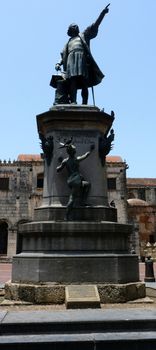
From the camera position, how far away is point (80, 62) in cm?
1034

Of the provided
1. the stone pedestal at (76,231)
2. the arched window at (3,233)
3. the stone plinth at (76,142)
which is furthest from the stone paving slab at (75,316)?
the arched window at (3,233)

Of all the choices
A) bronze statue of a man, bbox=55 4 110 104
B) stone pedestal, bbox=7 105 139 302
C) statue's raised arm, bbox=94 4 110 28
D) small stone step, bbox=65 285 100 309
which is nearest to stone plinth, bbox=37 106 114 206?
stone pedestal, bbox=7 105 139 302

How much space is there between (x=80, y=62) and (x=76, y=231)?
4.64 metres

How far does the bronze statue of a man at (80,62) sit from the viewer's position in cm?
1033

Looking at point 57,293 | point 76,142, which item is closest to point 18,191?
point 76,142

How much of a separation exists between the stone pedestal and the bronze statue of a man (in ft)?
3.04

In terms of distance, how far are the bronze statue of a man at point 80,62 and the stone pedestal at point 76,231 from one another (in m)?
0.93

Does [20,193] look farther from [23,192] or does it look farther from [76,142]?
[76,142]

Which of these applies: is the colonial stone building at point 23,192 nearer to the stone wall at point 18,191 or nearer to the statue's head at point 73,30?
the stone wall at point 18,191

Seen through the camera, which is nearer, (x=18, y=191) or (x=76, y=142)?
(x=76, y=142)

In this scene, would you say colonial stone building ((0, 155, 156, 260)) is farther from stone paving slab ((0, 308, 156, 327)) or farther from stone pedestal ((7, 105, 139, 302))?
stone paving slab ((0, 308, 156, 327))

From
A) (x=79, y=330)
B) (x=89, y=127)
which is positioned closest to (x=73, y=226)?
(x=89, y=127)

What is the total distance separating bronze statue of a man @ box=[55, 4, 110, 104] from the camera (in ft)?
33.9

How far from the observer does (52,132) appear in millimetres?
9680
